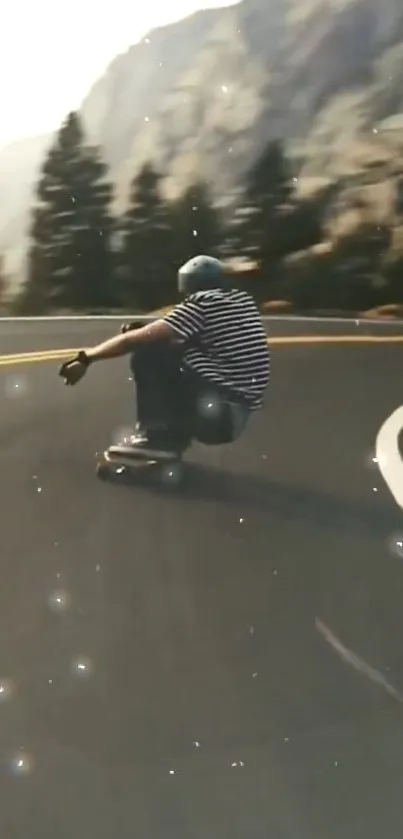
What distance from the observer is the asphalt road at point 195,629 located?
1.09 meters

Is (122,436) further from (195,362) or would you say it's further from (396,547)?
(396,547)

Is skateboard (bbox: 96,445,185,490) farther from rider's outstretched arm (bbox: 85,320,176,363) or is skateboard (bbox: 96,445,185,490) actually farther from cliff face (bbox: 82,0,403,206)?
cliff face (bbox: 82,0,403,206)

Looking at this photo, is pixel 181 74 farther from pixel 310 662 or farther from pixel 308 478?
pixel 310 662

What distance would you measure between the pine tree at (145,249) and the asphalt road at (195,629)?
0.25 feet

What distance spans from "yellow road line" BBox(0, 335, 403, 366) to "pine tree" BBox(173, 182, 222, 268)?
13cm

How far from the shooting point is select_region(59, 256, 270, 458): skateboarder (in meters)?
1.11

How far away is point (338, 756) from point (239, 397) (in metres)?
0.42

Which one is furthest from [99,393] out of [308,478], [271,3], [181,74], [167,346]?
[271,3]

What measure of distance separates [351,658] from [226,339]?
0.38 m

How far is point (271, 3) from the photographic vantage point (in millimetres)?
1146

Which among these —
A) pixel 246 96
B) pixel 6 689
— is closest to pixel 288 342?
pixel 246 96

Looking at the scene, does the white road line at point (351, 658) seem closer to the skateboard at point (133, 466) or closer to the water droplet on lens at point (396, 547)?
the water droplet on lens at point (396, 547)

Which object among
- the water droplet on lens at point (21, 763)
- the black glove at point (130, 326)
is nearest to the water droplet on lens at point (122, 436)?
the black glove at point (130, 326)

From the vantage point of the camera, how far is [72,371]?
1123 millimetres
